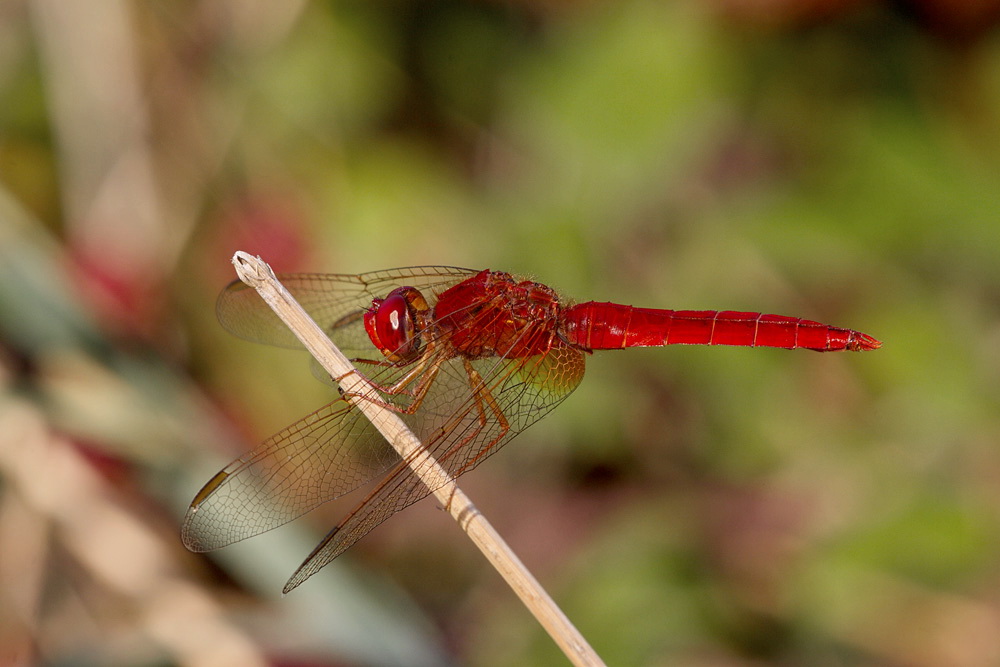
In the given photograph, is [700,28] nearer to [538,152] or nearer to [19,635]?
[538,152]

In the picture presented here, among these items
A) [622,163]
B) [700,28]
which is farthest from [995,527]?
[700,28]

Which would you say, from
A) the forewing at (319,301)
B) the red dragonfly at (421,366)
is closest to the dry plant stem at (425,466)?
the red dragonfly at (421,366)

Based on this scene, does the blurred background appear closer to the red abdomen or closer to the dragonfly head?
the red abdomen

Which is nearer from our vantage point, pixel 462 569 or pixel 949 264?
pixel 949 264

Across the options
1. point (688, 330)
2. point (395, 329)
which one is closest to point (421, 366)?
point (395, 329)

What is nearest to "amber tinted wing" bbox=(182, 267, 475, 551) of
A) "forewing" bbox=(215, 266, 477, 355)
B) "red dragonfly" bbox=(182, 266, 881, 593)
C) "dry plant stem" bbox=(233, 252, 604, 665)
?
"red dragonfly" bbox=(182, 266, 881, 593)
